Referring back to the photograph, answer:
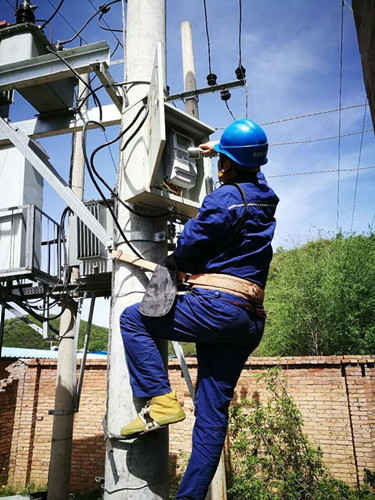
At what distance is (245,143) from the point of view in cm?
235

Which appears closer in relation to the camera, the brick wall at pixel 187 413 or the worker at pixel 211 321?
the worker at pixel 211 321

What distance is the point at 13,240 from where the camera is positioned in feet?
23.4

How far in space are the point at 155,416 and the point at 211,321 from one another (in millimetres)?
559

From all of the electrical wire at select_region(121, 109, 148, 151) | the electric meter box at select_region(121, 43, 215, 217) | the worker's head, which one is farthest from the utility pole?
the worker's head

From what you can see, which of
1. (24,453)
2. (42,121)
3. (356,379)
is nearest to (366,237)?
(356,379)

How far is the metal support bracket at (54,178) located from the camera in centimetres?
269

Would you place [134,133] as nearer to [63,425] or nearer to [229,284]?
[229,284]

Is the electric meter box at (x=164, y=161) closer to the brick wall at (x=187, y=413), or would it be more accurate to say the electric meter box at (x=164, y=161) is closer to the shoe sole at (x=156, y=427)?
the shoe sole at (x=156, y=427)

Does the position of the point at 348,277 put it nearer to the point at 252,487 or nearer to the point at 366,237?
the point at 366,237

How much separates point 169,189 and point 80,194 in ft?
20.1

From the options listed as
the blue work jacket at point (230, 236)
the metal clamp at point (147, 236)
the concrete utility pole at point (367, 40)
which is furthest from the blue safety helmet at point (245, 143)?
the concrete utility pole at point (367, 40)

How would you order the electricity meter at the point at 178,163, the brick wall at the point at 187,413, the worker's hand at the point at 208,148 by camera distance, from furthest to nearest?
the brick wall at the point at 187,413 → the electricity meter at the point at 178,163 → the worker's hand at the point at 208,148

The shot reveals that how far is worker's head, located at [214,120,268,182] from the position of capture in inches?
92.6

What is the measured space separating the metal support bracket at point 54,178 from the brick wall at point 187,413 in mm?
7571
